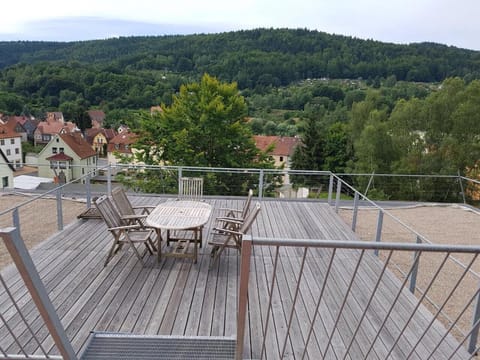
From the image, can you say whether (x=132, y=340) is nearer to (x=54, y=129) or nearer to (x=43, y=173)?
(x=43, y=173)

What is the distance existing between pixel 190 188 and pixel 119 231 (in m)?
2.43

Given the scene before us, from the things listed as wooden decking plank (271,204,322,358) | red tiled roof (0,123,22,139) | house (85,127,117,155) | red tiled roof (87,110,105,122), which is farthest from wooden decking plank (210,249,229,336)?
red tiled roof (87,110,105,122)

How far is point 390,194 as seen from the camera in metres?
12.9

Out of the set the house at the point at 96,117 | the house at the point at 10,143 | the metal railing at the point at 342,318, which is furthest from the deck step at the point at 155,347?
the house at the point at 96,117

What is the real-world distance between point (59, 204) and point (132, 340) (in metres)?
3.13

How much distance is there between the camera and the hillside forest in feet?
67.2

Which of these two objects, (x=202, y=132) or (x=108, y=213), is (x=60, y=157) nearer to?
(x=202, y=132)

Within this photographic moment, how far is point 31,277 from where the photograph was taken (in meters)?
1.45

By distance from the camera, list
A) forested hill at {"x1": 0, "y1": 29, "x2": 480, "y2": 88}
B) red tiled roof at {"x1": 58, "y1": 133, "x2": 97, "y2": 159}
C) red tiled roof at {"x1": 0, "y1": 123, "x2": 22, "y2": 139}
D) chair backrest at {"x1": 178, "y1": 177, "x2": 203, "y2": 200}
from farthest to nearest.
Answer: forested hill at {"x1": 0, "y1": 29, "x2": 480, "y2": 88}, red tiled roof at {"x1": 58, "y1": 133, "x2": 97, "y2": 159}, red tiled roof at {"x1": 0, "y1": 123, "x2": 22, "y2": 139}, chair backrest at {"x1": 178, "y1": 177, "x2": 203, "y2": 200}

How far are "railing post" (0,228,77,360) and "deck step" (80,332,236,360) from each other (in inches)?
25.7

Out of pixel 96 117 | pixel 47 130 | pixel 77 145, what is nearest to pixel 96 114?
pixel 96 117

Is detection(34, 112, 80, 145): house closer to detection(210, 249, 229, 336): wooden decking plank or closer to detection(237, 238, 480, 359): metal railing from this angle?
detection(210, 249, 229, 336): wooden decking plank

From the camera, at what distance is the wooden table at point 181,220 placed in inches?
148

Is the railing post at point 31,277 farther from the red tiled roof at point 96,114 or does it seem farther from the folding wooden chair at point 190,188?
the red tiled roof at point 96,114
